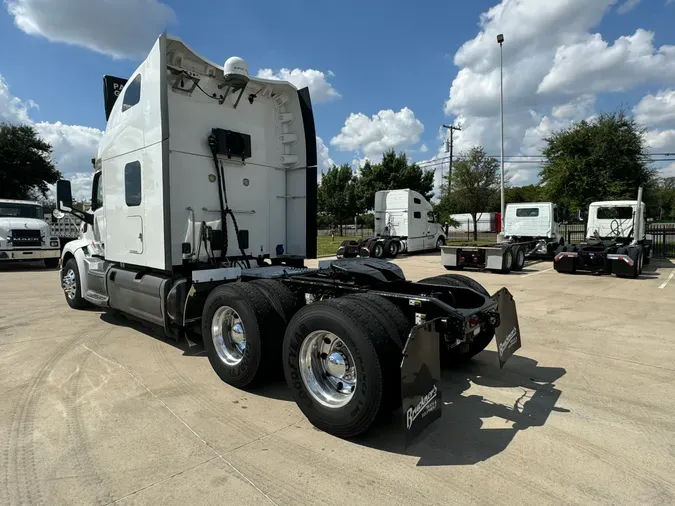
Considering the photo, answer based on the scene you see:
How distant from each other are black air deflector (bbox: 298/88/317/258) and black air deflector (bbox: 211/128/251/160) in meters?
0.92

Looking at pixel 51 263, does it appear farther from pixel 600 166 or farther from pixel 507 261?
pixel 600 166

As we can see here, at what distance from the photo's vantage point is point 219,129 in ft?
18.5

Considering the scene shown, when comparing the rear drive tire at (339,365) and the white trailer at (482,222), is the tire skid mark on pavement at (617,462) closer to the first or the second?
the rear drive tire at (339,365)

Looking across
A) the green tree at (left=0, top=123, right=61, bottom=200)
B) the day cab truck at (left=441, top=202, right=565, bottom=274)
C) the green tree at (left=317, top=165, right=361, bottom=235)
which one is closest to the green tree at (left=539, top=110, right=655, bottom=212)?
the day cab truck at (left=441, top=202, right=565, bottom=274)

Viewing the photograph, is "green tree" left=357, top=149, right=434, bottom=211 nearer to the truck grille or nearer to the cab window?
the truck grille

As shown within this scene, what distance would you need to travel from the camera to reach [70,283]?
7754mm

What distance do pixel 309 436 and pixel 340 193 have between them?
1526 inches

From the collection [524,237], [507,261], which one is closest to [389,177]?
[524,237]

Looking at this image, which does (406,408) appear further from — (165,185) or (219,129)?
(219,129)

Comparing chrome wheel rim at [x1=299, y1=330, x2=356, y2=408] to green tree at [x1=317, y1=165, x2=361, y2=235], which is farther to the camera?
green tree at [x1=317, y1=165, x2=361, y2=235]

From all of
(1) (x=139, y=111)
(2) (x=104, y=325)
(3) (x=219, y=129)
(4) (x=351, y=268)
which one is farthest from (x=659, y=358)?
(2) (x=104, y=325)

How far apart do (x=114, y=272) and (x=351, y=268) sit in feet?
12.3

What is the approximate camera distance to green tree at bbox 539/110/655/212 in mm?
23469

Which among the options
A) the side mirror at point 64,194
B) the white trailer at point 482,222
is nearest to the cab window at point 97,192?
the side mirror at point 64,194
